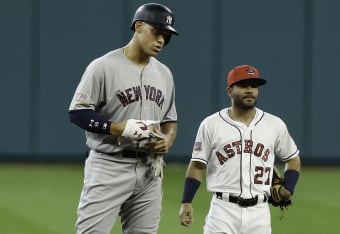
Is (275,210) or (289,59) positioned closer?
(275,210)

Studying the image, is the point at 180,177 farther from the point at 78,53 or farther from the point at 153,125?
the point at 153,125

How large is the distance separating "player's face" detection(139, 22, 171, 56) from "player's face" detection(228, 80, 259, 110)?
1.96 ft

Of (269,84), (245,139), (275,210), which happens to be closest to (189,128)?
(269,84)

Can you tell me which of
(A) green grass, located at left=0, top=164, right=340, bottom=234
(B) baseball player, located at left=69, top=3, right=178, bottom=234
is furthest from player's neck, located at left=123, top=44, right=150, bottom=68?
(A) green grass, located at left=0, top=164, right=340, bottom=234

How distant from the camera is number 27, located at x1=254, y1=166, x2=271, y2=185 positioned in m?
4.59

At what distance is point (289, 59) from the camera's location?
13.2m

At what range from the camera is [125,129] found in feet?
13.7

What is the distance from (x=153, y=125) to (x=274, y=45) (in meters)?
9.19

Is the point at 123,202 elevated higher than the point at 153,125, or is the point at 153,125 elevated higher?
the point at 153,125

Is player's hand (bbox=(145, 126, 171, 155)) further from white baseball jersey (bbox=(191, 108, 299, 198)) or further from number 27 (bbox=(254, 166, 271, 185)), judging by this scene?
number 27 (bbox=(254, 166, 271, 185))

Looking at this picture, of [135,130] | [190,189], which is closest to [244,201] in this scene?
[190,189]

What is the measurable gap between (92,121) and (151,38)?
550 mm

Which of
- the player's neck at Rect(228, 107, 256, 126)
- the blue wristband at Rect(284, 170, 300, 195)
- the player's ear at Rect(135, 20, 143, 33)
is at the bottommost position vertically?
the blue wristband at Rect(284, 170, 300, 195)

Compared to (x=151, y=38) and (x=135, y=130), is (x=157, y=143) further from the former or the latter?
(x=151, y=38)
